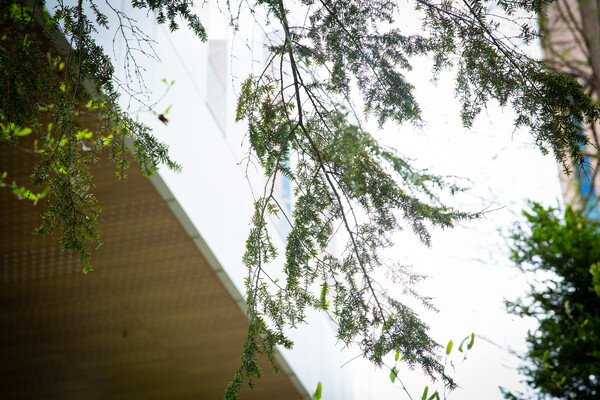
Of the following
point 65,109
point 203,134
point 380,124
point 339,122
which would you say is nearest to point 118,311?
point 203,134

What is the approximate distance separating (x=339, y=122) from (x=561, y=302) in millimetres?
924

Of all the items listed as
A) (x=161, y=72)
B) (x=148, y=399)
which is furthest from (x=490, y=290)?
(x=148, y=399)

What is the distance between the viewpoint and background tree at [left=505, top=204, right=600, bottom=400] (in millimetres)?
1467

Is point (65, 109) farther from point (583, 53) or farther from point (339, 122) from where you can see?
point (583, 53)

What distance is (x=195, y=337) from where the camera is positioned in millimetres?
6094

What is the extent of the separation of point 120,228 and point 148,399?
434 cm

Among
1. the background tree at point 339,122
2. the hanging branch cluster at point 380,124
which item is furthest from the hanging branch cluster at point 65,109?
the hanging branch cluster at point 380,124

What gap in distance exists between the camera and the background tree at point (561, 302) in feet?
4.81

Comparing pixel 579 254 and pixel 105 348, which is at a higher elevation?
pixel 105 348

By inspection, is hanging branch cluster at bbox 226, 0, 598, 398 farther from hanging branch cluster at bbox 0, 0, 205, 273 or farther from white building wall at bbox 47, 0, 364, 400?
white building wall at bbox 47, 0, 364, 400

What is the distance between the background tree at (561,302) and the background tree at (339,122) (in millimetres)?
390

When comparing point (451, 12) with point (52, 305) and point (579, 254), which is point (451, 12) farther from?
point (52, 305)

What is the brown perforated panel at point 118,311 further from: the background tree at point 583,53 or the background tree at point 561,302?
the background tree at point 561,302

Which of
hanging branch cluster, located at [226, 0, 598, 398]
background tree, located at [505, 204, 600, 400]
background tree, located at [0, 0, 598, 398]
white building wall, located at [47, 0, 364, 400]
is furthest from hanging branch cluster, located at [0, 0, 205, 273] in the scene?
background tree, located at [505, 204, 600, 400]
